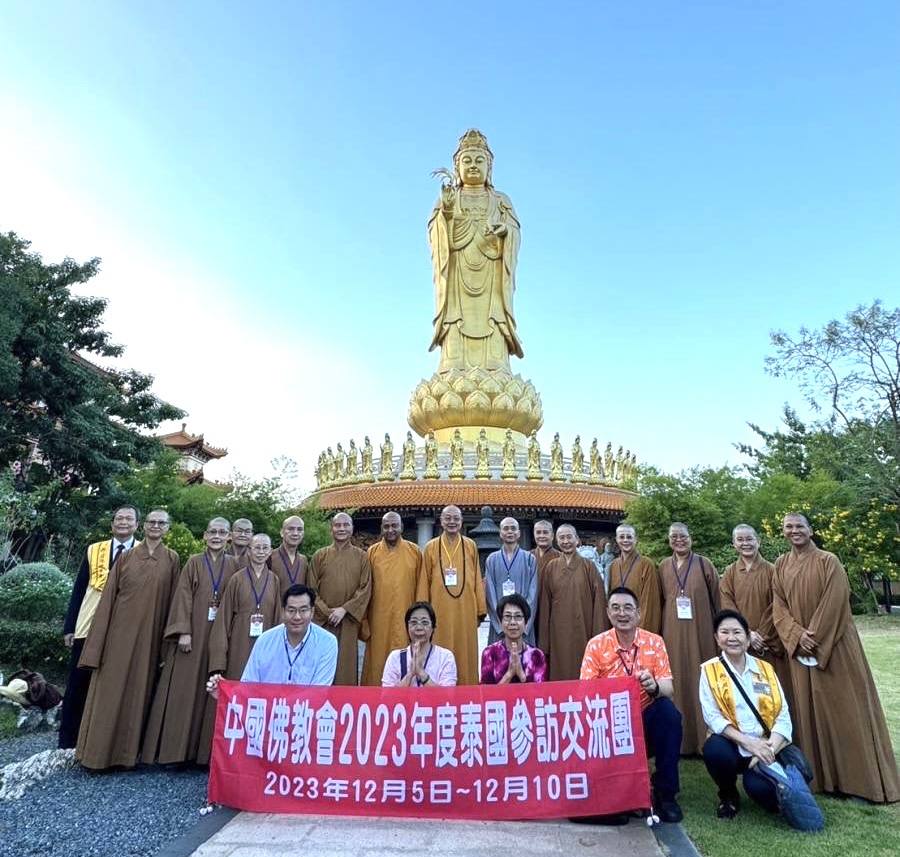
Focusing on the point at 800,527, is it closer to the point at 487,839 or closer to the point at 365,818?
the point at 487,839

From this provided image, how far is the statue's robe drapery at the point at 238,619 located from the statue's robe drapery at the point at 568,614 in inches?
81.0

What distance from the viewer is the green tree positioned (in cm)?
1133

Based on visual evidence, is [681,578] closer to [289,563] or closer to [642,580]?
[642,580]

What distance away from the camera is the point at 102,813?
12.1 feet

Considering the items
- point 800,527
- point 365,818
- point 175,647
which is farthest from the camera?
point 175,647

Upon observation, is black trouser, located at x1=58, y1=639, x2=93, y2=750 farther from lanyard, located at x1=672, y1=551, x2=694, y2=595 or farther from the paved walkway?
lanyard, located at x1=672, y1=551, x2=694, y2=595

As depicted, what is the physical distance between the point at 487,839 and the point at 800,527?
8.95 feet

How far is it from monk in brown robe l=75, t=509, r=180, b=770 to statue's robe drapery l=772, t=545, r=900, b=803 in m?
4.16

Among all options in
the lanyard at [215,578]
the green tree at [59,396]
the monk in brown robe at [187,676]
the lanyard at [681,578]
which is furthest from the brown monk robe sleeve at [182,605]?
the green tree at [59,396]

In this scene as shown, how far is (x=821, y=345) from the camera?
16.0 metres

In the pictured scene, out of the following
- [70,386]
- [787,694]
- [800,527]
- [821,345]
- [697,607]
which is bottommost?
[787,694]

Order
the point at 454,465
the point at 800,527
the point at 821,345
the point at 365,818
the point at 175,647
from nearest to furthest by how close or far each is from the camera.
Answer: the point at 365,818, the point at 800,527, the point at 175,647, the point at 821,345, the point at 454,465

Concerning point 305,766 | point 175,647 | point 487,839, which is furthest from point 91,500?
point 487,839

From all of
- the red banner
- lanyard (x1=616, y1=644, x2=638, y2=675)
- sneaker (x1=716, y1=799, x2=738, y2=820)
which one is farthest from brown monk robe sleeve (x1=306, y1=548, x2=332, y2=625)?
sneaker (x1=716, y1=799, x2=738, y2=820)
